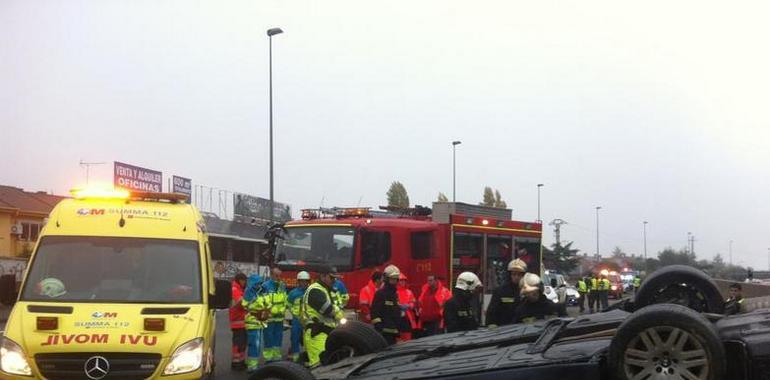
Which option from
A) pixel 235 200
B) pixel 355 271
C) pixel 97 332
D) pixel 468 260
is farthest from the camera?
pixel 235 200

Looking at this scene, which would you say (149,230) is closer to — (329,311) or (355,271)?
(329,311)

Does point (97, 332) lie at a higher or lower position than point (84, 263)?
lower

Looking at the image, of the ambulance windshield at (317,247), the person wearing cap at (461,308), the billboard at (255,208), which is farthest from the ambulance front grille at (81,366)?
the billboard at (255,208)

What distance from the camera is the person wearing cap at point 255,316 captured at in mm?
10344

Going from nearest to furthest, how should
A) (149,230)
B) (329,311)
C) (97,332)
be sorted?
(97,332)
(149,230)
(329,311)

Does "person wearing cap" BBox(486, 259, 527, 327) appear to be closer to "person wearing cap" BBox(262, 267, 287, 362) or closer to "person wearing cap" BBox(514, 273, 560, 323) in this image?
"person wearing cap" BBox(514, 273, 560, 323)

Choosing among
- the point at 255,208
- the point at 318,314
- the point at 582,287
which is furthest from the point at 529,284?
the point at 255,208

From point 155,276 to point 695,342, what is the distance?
15.6 ft

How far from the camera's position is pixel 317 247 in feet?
43.5

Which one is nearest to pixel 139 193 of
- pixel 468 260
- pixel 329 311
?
pixel 329 311

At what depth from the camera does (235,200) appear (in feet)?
175

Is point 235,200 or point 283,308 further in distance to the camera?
point 235,200

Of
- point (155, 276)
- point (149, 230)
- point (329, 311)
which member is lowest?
point (329, 311)

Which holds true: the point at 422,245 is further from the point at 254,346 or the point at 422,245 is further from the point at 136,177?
the point at 136,177
